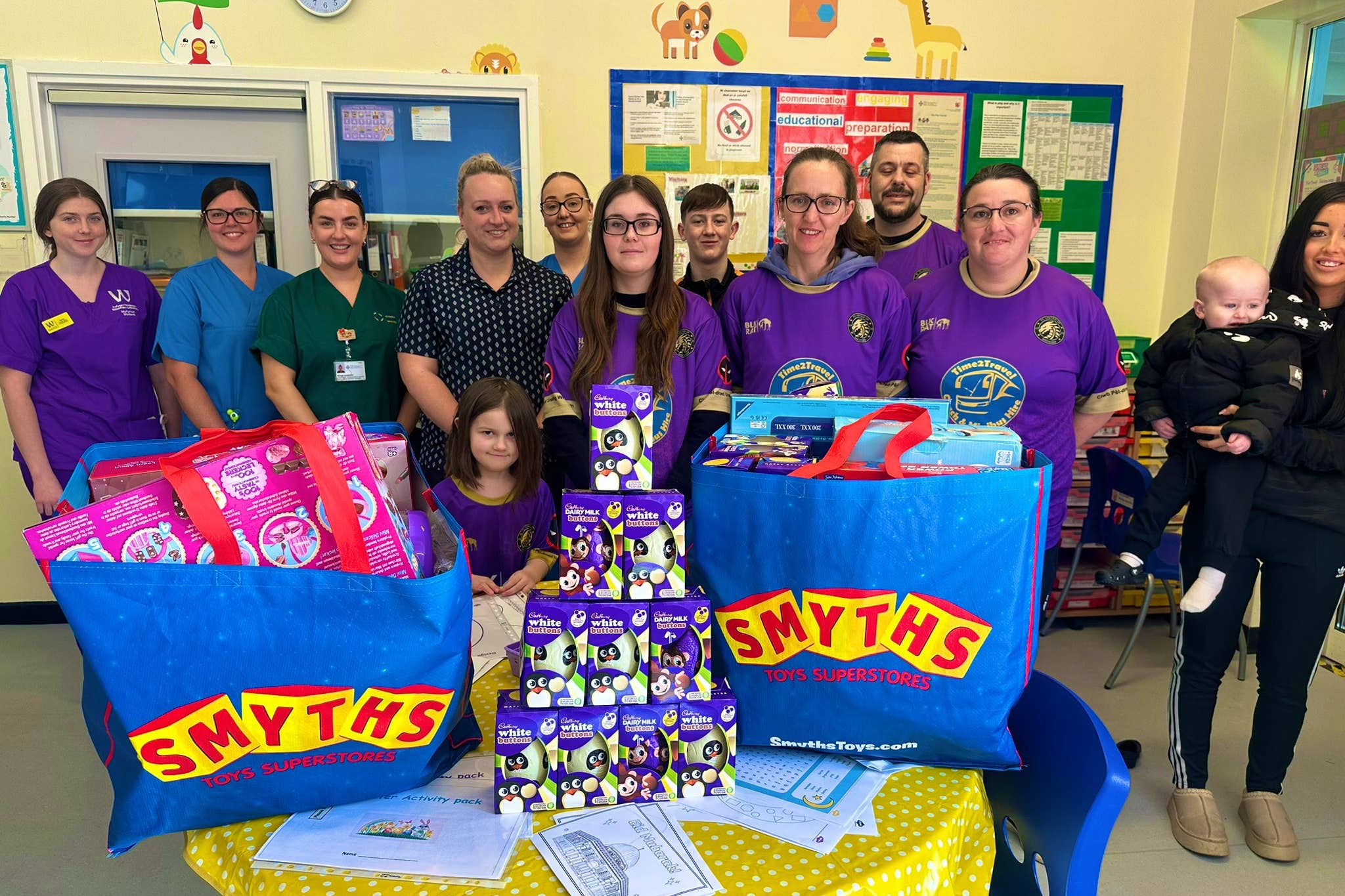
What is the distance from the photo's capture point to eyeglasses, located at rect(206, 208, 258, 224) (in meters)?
2.63

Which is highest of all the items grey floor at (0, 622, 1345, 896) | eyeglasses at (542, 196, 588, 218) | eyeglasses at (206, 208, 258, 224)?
eyeglasses at (542, 196, 588, 218)

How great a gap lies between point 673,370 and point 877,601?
3.31 ft

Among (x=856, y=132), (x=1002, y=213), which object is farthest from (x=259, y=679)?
(x=856, y=132)

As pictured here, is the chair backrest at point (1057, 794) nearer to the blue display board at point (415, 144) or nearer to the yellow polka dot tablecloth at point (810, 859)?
the yellow polka dot tablecloth at point (810, 859)

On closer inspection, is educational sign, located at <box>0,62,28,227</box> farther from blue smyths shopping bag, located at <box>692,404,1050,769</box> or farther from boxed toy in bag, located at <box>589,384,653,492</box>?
blue smyths shopping bag, located at <box>692,404,1050,769</box>

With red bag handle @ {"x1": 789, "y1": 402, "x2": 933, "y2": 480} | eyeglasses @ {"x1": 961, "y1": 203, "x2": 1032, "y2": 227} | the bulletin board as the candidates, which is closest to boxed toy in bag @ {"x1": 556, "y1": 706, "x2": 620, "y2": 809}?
red bag handle @ {"x1": 789, "y1": 402, "x2": 933, "y2": 480}

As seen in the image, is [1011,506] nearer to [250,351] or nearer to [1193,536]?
[1193,536]

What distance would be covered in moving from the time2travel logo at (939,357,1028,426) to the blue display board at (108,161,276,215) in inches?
114

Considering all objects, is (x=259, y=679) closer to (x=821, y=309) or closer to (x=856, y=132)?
(x=821, y=309)

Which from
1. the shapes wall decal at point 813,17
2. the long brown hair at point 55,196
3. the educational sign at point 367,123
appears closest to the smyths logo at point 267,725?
the long brown hair at point 55,196

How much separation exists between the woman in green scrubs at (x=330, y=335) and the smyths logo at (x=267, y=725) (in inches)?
67.4

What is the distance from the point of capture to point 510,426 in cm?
202

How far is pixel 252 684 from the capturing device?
0.87 m

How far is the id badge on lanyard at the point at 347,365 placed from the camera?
251 cm
